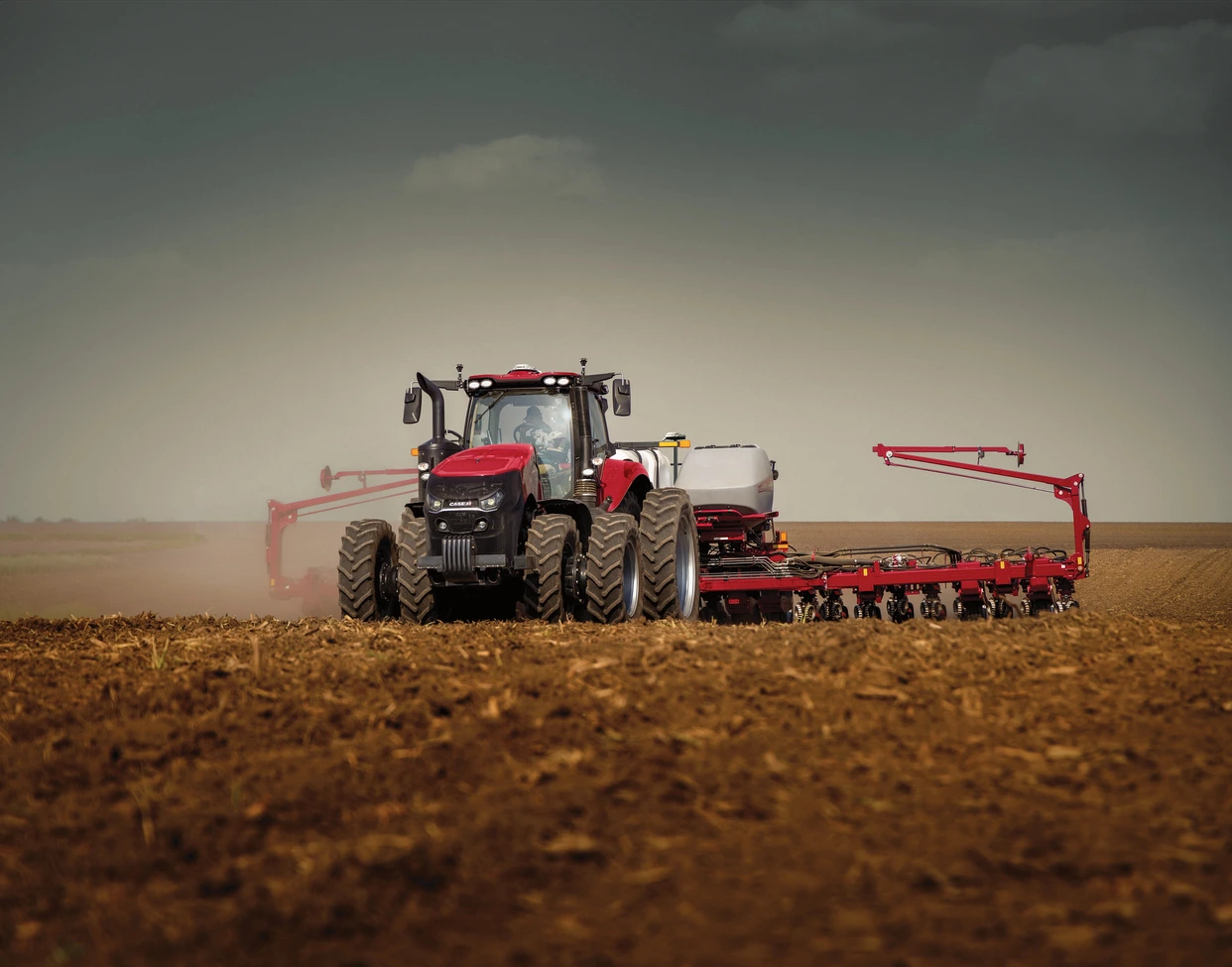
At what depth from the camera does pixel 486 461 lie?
432 inches

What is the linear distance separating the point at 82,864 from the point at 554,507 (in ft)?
23.9

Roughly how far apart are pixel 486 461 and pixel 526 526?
30.4 inches

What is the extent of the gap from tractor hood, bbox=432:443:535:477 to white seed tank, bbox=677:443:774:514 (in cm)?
578

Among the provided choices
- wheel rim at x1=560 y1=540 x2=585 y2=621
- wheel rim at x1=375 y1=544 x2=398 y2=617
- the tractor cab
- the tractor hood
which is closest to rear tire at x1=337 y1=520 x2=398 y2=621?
wheel rim at x1=375 y1=544 x2=398 y2=617

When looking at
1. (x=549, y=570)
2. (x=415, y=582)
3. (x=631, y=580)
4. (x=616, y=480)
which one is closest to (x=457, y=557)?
(x=415, y=582)

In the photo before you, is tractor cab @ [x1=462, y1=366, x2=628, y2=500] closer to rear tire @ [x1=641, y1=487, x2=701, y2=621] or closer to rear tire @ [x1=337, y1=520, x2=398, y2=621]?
rear tire @ [x1=641, y1=487, x2=701, y2=621]

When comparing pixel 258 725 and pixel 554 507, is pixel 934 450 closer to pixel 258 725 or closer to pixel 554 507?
pixel 554 507

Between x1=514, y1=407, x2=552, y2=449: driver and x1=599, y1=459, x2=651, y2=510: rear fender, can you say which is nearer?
x1=514, y1=407, x2=552, y2=449: driver

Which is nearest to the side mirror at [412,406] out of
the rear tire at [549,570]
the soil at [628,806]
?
the rear tire at [549,570]

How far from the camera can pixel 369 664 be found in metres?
7.52

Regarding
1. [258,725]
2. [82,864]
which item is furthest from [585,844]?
[258,725]

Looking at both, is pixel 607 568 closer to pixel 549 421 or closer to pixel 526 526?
pixel 526 526

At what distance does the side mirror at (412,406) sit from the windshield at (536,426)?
0.70m

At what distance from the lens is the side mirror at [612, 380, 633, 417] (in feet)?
39.3
